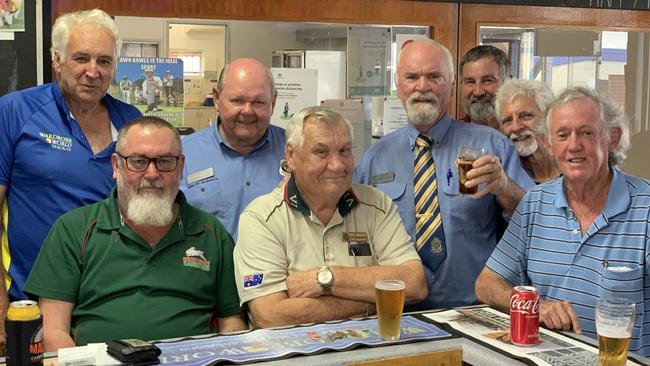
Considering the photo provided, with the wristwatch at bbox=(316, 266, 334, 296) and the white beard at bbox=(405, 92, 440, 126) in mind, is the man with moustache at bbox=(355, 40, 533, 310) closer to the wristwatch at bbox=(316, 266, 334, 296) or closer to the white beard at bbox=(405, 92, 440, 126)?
the white beard at bbox=(405, 92, 440, 126)

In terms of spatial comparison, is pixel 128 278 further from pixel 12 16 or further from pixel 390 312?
pixel 12 16

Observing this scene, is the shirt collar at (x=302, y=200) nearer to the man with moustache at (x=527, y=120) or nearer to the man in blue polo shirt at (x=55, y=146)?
the man in blue polo shirt at (x=55, y=146)

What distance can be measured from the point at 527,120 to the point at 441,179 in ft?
2.27

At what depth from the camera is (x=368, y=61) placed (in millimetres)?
4309

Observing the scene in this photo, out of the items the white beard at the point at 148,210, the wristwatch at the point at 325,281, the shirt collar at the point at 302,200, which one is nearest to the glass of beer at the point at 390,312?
the wristwatch at the point at 325,281

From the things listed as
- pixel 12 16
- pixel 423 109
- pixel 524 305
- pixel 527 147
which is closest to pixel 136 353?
pixel 524 305

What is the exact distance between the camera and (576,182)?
8.75 feet

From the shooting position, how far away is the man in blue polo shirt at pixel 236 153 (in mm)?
3328

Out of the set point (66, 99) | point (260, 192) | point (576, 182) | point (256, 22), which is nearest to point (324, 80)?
point (256, 22)

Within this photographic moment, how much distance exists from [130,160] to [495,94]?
212 centimetres

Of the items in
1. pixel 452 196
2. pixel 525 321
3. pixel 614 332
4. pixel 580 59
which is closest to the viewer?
pixel 614 332

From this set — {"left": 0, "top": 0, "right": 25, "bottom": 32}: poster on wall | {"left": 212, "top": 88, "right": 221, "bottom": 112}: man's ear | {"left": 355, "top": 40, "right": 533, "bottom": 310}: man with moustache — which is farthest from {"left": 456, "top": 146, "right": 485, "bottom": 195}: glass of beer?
{"left": 0, "top": 0, "right": 25, "bottom": 32}: poster on wall

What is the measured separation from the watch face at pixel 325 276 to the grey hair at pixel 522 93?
58.8 inches

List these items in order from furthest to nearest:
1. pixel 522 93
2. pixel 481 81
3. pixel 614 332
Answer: pixel 481 81
pixel 522 93
pixel 614 332
